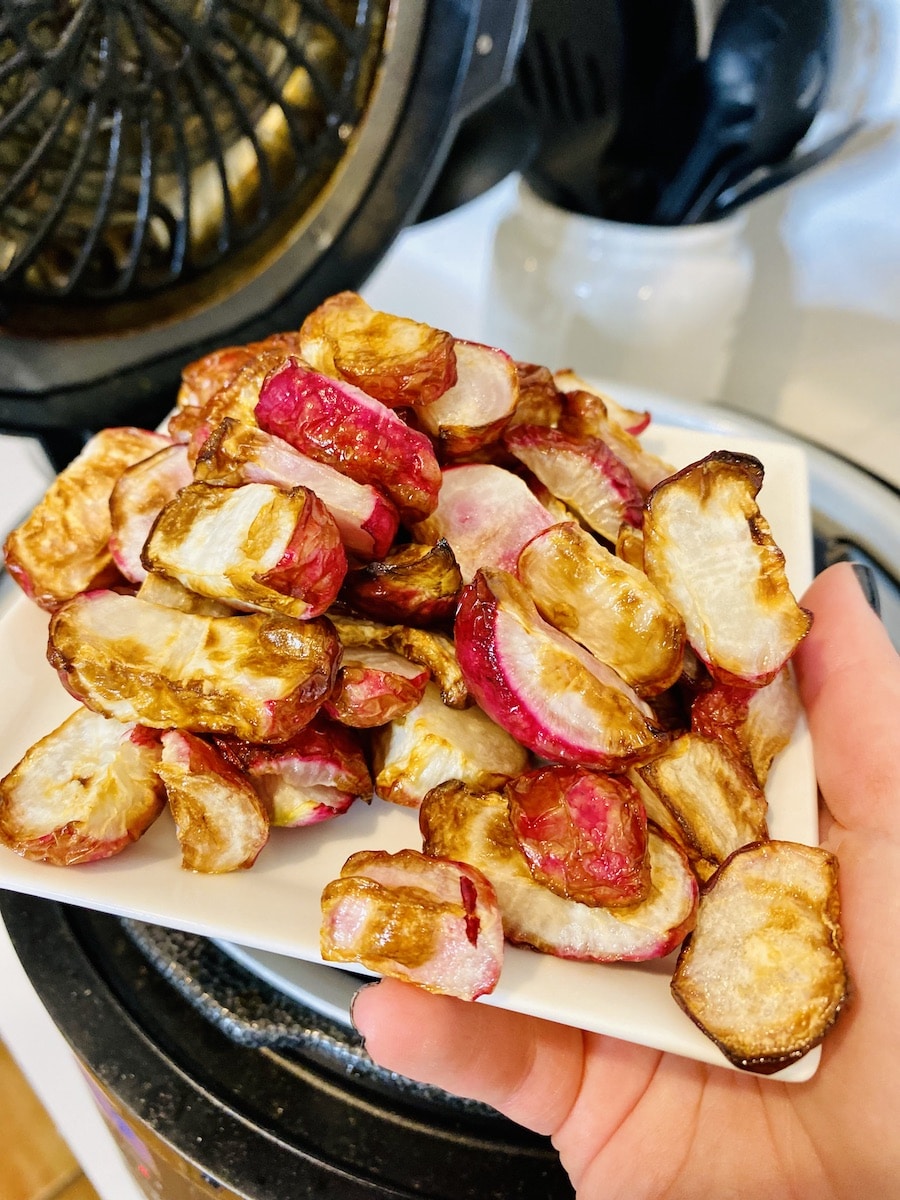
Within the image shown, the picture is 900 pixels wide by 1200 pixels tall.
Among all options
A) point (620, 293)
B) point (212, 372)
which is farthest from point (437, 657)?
point (620, 293)

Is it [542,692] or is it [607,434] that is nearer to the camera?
[542,692]

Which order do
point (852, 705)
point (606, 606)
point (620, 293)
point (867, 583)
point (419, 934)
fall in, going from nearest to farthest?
point (419, 934)
point (606, 606)
point (852, 705)
point (867, 583)
point (620, 293)

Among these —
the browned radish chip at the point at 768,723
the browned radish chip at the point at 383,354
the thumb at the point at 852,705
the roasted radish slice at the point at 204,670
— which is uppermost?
the browned radish chip at the point at 383,354

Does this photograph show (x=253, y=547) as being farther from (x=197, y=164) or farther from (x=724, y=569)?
(x=197, y=164)

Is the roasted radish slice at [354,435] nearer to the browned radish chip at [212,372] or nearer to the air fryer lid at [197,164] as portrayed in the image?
the browned radish chip at [212,372]

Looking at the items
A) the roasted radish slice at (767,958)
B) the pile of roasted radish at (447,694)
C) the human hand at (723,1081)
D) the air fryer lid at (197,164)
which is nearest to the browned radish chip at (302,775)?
the pile of roasted radish at (447,694)
